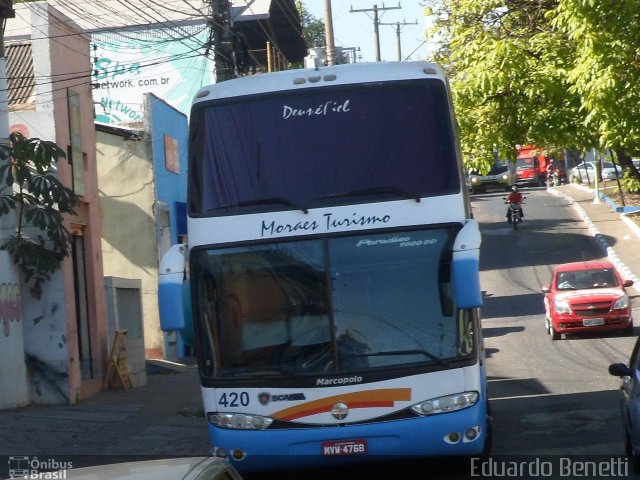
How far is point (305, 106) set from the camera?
979cm

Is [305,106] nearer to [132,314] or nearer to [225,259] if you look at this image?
[225,259]

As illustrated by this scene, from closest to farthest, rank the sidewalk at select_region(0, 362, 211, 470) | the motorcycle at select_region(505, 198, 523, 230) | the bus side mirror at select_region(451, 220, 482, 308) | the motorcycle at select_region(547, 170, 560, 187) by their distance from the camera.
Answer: the bus side mirror at select_region(451, 220, 482, 308)
the sidewalk at select_region(0, 362, 211, 470)
the motorcycle at select_region(505, 198, 523, 230)
the motorcycle at select_region(547, 170, 560, 187)

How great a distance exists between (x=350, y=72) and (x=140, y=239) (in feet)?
48.4

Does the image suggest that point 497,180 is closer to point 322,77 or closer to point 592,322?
point 592,322

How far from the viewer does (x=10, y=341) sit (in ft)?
50.3

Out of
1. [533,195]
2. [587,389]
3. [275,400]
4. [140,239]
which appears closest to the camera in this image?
[275,400]

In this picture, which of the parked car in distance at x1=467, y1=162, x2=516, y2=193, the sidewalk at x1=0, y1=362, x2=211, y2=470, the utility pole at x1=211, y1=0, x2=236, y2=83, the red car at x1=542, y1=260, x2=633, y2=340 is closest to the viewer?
the sidewalk at x1=0, y1=362, x2=211, y2=470

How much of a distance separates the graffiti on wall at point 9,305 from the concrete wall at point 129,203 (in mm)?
8349

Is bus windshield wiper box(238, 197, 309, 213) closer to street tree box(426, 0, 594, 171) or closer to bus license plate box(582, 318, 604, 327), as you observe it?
street tree box(426, 0, 594, 171)

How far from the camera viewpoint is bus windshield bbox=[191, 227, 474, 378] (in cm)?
920

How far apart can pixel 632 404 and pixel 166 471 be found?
599cm

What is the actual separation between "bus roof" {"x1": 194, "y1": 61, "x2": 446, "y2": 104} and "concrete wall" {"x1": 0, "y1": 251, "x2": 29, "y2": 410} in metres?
6.56

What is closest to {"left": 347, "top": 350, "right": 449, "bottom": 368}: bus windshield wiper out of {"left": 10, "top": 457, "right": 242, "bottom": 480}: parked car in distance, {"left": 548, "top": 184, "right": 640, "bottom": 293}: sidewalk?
{"left": 10, "top": 457, "right": 242, "bottom": 480}: parked car in distance

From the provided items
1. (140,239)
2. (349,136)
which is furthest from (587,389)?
(140,239)
